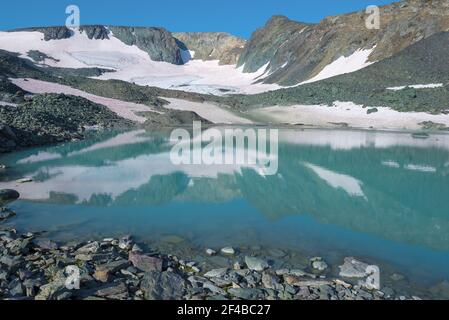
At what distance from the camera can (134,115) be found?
40.0 m

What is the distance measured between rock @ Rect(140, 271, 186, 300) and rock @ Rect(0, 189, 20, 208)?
248 inches

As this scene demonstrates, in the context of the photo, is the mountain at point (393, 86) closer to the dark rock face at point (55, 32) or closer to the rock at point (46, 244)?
the rock at point (46, 244)

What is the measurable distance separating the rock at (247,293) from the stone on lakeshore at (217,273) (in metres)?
0.51

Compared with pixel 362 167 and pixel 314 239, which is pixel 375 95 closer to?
pixel 362 167

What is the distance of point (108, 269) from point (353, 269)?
4.00 m

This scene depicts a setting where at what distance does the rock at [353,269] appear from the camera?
662 cm

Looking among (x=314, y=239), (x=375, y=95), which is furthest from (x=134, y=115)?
(x=314, y=239)

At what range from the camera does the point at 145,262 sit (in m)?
6.62

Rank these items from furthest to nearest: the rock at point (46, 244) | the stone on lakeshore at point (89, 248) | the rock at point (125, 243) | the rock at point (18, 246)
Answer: the rock at point (125, 243) → the rock at point (46, 244) → the stone on lakeshore at point (89, 248) → the rock at point (18, 246)

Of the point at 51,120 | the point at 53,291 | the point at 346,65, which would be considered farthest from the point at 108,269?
the point at 346,65

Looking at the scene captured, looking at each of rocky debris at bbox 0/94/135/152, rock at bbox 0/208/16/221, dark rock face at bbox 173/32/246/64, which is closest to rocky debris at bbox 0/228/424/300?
rock at bbox 0/208/16/221

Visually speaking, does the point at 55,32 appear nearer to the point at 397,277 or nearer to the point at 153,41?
the point at 153,41

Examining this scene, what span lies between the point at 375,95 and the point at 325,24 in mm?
38384

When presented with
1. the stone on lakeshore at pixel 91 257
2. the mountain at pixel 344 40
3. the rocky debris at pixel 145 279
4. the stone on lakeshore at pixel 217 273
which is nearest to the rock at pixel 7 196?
the rocky debris at pixel 145 279
